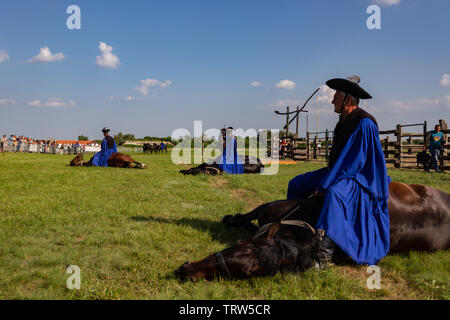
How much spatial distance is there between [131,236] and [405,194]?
3416 millimetres

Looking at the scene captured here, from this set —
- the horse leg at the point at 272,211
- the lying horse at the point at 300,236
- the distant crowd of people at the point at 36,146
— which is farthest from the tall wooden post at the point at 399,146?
the distant crowd of people at the point at 36,146

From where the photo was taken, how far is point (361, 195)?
3168 mm

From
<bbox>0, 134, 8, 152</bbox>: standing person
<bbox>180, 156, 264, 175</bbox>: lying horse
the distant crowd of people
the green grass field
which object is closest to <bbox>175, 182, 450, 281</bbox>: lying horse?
the green grass field

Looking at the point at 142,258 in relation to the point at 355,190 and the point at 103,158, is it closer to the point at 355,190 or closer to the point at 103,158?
the point at 355,190

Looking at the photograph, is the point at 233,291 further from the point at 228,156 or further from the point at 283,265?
the point at 228,156

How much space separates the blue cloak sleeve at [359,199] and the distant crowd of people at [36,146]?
129 ft

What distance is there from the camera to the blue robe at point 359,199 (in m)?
3.03

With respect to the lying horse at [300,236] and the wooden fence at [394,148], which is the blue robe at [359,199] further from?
the wooden fence at [394,148]

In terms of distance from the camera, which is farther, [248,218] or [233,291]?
[248,218]

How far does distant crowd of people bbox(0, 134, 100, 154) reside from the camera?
37.9 m

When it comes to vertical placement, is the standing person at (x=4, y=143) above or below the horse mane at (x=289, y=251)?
above

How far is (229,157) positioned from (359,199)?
9329mm

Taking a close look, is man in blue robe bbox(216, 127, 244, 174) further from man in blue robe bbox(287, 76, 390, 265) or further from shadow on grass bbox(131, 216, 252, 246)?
man in blue robe bbox(287, 76, 390, 265)
